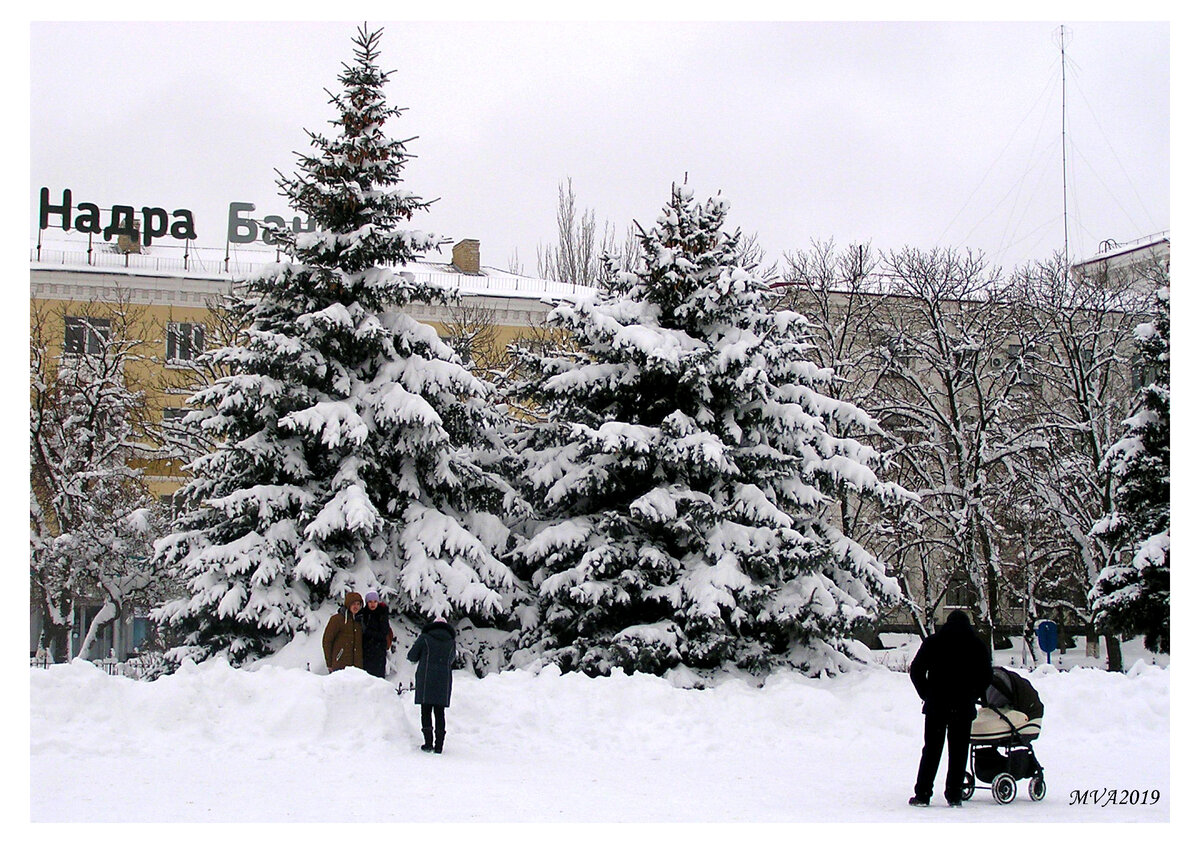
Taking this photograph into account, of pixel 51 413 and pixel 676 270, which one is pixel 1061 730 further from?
pixel 51 413

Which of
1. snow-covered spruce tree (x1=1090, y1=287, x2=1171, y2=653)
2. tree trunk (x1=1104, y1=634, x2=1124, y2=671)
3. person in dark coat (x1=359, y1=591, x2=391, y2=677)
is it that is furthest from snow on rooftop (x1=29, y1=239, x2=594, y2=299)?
person in dark coat (x1=359, y1=591, x2=391, y2=677)

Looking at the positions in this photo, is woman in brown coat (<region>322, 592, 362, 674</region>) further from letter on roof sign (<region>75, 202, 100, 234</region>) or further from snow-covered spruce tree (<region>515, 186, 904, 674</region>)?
letter on roof sign (<region>75, 202, 100, 234</region>)

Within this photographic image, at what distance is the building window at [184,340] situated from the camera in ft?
105

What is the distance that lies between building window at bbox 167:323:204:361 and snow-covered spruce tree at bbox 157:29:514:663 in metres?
14.8

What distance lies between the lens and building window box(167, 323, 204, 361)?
1264 inches

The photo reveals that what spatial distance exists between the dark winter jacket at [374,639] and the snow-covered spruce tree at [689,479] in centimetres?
284

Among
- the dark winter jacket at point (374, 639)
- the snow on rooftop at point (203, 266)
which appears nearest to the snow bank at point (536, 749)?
Answer: the dark winter jacket at point (374, 639)

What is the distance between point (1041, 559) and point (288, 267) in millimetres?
24231

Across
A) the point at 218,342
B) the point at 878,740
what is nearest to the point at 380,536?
the point at 878,740

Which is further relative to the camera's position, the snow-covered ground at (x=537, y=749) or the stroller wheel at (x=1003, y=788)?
the stroller wheel at (x=1003, y=788)

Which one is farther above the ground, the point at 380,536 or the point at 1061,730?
the point at 380,536

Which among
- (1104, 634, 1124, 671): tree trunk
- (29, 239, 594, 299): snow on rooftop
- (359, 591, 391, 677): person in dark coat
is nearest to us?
(359, 591, 391, 677): person in dark coat

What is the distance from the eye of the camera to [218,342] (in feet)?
99.3

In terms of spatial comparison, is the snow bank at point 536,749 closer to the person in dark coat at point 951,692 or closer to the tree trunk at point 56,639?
the person in dark coat at point 951,692
